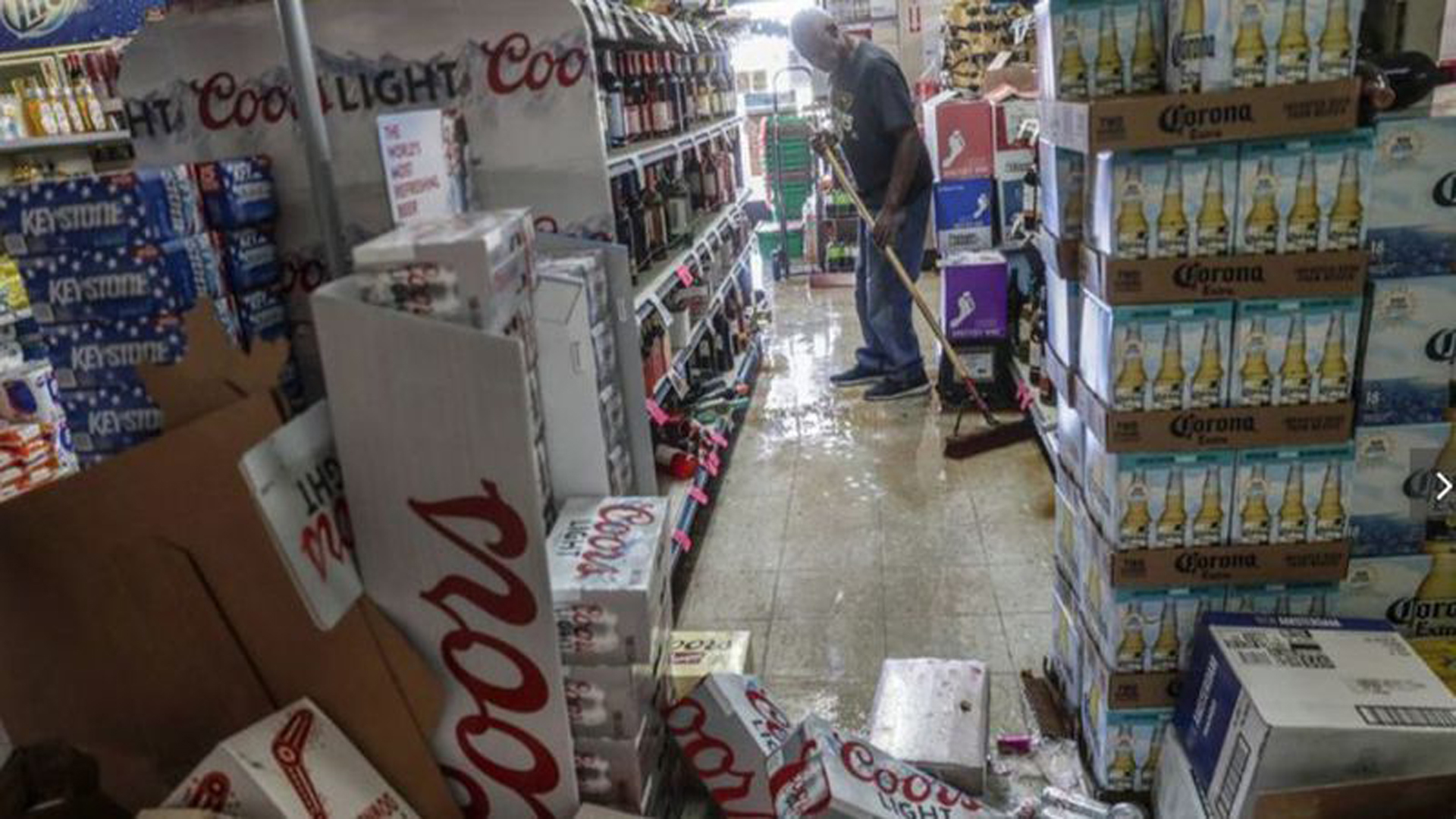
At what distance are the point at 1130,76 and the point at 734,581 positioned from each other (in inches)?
95.7

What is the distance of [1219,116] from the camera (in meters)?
2.05

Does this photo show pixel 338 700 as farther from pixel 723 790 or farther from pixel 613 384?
pixel 613 384

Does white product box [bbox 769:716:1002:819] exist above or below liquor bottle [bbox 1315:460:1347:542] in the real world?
below

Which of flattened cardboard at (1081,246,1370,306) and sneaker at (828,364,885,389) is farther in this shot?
sneaker at (828,364,885,389)

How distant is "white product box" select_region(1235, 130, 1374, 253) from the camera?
6.82 feet

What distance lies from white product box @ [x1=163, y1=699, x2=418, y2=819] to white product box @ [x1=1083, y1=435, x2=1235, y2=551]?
65.2 inches

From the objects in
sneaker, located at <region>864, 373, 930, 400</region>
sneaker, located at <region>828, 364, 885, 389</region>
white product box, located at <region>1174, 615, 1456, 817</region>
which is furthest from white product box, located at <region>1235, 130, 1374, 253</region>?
sneaker, located at <region>828, 364, 885, 389</region>

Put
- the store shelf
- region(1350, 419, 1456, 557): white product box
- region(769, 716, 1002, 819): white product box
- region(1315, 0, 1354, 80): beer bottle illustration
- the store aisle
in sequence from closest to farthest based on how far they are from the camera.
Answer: region(769, 716, 1002, 819): white product box → region(1315, 0, 1354, 80): beer bottle illustration → region(1350, 419, 1456, 557): white product box → the store shelf → the store aisle

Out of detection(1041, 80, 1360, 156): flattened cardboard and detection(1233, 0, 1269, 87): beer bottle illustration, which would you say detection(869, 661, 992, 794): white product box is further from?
detection(1233, 0, 1269, 87): beer bottle illustration

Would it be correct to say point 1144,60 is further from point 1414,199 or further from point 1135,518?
point 1135,518

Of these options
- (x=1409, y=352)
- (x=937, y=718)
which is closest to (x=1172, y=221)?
(x=1409, y=352)

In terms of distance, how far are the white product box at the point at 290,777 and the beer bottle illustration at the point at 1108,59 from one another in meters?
2.05

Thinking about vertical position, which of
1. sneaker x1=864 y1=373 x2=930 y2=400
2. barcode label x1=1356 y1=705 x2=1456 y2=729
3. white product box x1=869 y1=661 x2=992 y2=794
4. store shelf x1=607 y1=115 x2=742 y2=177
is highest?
store shelf x1=607 y1=115 x2=742 y2=177

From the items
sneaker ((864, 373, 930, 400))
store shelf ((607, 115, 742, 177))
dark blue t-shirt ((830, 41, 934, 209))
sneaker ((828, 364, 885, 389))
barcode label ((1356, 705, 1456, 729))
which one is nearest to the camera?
barcode label ((1356, 705, 1456, 729))
